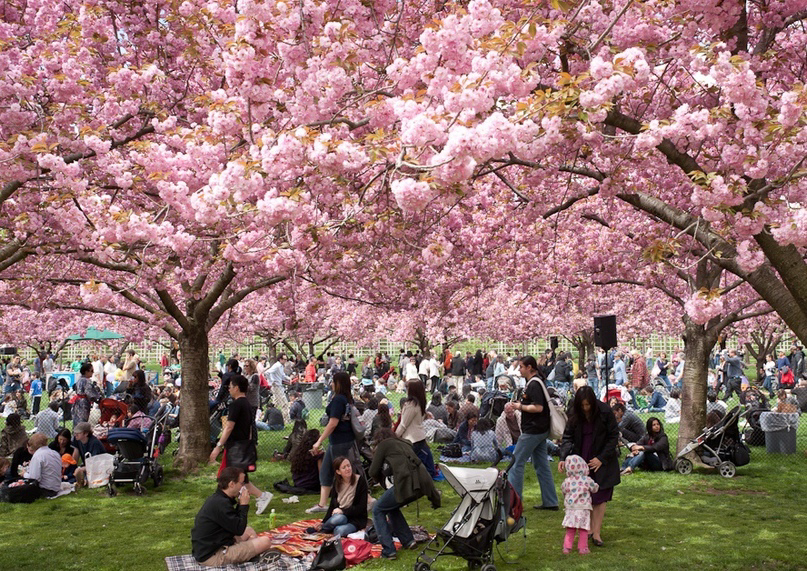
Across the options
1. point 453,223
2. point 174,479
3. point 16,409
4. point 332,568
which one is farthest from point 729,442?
point 16,409

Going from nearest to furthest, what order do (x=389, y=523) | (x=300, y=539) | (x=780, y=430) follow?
(x=389, y=523)
(x=300, y=539)
(x=780, y=430)

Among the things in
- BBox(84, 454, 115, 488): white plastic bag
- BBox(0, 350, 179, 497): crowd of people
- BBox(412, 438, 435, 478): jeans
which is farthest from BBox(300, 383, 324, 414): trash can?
BBox(412, 438, 435, 478): jeans

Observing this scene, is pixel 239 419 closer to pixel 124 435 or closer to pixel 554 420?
pixel 124 435

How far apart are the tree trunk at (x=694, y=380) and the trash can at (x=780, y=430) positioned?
1.77 meters

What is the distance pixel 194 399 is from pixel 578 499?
751 centimetres

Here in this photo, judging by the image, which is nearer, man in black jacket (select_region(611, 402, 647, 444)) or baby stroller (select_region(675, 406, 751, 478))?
baby stroller (select_region(675, 406, 751, 478))

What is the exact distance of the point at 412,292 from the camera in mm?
13297

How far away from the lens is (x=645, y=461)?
12383mm

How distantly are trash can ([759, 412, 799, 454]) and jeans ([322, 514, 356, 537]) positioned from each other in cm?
868

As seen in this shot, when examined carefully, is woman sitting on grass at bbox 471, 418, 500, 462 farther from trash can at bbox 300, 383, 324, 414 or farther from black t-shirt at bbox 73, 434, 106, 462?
trash can at bbox 300, 383, 324, 414

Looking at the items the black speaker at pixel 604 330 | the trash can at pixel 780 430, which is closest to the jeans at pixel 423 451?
the black speaker at pixel 604 330

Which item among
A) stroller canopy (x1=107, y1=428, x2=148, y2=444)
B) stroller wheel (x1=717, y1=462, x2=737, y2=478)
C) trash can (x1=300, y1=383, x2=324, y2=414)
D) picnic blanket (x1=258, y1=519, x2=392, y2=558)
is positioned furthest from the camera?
trash can (x1=300, y1=383, x2=324, y2=414)

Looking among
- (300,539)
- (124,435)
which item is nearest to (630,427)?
(300,539)

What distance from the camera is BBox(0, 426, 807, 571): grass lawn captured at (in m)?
7.39
